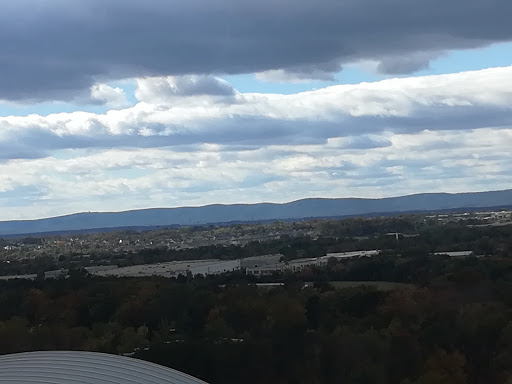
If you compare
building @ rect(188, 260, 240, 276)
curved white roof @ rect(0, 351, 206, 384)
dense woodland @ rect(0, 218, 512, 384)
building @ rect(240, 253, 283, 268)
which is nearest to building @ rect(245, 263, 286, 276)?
building @ rect(188, 260, 240, 276)

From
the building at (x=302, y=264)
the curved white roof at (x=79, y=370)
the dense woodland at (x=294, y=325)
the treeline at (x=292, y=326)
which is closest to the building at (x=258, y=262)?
the building at (x=302, y=264)

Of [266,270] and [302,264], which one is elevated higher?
[302,264]

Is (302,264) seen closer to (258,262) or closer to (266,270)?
(266,270)

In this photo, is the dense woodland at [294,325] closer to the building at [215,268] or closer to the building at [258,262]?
the building at [215,268]

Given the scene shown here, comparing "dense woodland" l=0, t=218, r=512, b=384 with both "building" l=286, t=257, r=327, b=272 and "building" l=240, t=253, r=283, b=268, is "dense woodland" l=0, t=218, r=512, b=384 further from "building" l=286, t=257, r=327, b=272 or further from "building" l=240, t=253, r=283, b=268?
"building" l=240, t=253, r=283, b=268

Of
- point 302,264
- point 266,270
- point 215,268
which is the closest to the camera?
point 266,270

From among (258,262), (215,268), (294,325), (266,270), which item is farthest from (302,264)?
(294,325)

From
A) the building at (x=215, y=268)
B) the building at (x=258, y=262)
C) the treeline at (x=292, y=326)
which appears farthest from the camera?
the building at (x=258, y=262)

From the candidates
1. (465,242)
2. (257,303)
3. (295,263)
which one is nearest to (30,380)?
A: (257,303)
